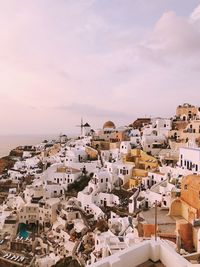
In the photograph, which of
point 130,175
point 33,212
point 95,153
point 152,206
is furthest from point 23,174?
point 152,206

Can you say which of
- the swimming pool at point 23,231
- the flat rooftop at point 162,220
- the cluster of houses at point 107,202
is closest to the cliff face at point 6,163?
the cluster of houses at point 107,202

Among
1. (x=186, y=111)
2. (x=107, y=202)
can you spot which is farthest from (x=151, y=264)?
(x=186, y=111)

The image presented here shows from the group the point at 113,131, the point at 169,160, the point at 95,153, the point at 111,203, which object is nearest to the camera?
the point at 111,203

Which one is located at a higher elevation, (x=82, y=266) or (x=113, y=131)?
(x=113, y=131)

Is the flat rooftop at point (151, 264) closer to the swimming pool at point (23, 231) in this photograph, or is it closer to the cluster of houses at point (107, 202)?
the cluster of houses at point (107, 202)

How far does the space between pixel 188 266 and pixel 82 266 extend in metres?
13.7

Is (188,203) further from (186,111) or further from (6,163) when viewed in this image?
(6,163)

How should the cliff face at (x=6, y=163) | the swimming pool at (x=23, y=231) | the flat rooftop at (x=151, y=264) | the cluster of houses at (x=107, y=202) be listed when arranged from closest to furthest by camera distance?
the flat rooftop at (x=151, y=264), the cluster of houses at (x=107, y=202), the swimming pool at (x=23, y=231), the cliff face at (x=6, y=163)

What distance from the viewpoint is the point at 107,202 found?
2362cm

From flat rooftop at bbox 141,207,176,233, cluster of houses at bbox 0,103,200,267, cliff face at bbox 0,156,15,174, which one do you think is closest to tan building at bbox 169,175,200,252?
cluster of houses at bbox 0,103,200,267

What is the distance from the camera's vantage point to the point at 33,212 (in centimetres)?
2516

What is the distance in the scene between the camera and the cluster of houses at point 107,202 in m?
16.1

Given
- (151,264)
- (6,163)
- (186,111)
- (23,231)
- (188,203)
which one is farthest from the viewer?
(6,163)

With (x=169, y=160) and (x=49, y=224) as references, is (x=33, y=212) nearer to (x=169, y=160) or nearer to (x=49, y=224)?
(x=49, y=224)
